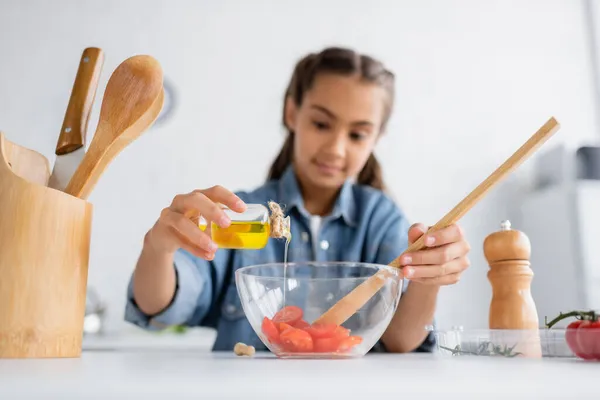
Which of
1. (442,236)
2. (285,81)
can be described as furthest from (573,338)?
(285,81)

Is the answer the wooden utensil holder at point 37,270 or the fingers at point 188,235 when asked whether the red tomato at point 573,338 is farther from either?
the wooden utensil holder at point 37,270

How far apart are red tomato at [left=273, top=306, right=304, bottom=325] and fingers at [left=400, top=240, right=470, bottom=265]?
0.13 metres

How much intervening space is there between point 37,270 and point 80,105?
0.20 metres

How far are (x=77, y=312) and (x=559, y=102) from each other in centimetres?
263

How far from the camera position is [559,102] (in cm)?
269

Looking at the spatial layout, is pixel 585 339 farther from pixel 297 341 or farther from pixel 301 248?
pixel 301 248

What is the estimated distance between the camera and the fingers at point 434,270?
2.12 ft

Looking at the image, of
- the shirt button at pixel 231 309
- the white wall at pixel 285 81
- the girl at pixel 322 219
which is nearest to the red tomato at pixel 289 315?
the girl at pixel 322 219

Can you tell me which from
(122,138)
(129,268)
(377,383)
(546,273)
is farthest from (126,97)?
(546,273)

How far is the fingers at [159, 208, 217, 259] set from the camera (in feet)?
2.08

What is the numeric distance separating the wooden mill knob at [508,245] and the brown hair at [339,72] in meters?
0.72

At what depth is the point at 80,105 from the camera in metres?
0.64

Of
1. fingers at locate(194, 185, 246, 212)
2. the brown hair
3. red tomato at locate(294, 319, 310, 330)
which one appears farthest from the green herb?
the brown hair

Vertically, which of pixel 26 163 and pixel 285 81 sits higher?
pixel 285 81
